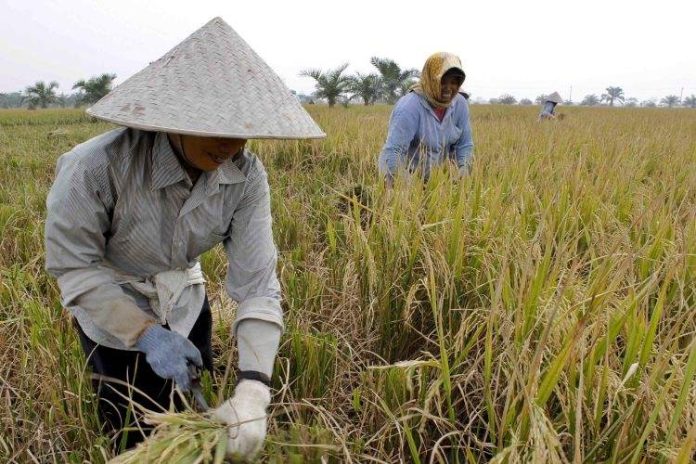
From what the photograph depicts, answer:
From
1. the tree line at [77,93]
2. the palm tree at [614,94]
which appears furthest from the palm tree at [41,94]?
the palm tree at [614,94]

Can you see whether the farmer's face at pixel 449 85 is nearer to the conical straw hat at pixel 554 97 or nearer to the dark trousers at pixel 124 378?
the dark trousers at pixel 124 378

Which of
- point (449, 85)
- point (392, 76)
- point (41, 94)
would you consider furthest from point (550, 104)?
point (41, 94)

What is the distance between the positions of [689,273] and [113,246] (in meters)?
1.70

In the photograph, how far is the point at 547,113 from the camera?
30.2ft

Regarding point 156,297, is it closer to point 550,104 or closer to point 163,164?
point 163,164

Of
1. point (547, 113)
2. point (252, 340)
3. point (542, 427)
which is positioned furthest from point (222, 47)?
point (547, 113)

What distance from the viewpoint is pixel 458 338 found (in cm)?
126

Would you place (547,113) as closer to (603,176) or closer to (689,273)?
(603,176)

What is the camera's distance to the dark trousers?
51.5 inches

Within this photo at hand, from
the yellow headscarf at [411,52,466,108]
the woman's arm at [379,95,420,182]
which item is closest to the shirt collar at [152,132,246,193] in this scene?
the woman's arm at [379,95,420,182]

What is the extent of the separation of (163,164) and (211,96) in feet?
0.89

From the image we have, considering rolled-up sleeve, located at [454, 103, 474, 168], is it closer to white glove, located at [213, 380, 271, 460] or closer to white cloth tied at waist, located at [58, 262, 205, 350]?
white cloth tied at waist, located at [58, 262, 205, 350]

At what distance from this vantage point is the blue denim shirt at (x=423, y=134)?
2.59m

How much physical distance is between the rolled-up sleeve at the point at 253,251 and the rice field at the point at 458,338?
222 mm
